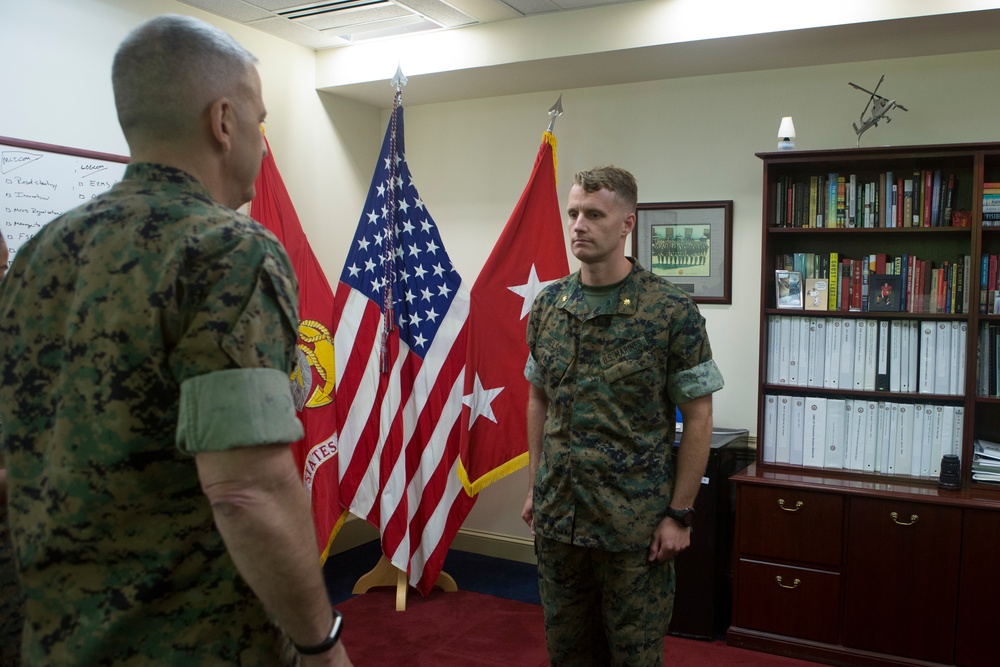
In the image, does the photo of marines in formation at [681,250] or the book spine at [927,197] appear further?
the photo of marines in formation at [681,250]

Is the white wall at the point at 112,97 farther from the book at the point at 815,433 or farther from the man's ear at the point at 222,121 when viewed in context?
the book at the point at 815,433

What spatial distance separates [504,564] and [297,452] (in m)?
1.23

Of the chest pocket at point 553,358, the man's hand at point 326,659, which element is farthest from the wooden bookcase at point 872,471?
the man's hand at point 326,659

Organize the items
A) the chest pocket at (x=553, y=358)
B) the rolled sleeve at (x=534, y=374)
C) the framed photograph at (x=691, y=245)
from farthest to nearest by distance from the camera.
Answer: the framed photograph at (x=691, y=245), the rolled sleeve at (x=534, y=374), the chest pocket at (x=553, y=358)

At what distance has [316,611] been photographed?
38.3 inches

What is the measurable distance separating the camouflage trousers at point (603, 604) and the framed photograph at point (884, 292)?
1.58 metres

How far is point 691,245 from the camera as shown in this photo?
3.59 m

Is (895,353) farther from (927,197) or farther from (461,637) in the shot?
(461,637)

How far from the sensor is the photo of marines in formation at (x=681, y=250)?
11.7ft

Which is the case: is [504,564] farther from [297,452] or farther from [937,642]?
[937,642]

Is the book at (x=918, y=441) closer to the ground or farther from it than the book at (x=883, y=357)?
closer to the ground

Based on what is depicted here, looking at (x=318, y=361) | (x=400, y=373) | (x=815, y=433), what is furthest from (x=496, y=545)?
(x=815, y=433)

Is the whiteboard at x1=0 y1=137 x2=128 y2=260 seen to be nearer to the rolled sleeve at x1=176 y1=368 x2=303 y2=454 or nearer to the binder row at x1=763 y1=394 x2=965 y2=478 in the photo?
the rolled sleeve at x1=176 y1=368 x2=303 y2=454

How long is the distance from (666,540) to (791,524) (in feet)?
3.96
